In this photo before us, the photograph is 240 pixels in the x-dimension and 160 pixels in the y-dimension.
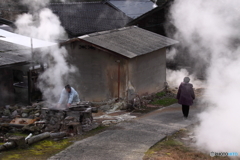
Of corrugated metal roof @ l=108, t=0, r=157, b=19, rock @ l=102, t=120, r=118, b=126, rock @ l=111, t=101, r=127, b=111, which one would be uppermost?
corrugated metal roof @ l=108, t=0, r=157, b=19

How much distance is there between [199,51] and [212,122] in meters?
9.28

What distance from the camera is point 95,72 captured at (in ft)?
44.2

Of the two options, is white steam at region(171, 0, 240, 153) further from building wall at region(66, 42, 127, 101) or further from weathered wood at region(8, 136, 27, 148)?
weathered wood at region(8, 136, 27, 148)

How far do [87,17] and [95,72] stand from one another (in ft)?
42.9

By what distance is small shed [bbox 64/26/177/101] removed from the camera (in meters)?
12.9

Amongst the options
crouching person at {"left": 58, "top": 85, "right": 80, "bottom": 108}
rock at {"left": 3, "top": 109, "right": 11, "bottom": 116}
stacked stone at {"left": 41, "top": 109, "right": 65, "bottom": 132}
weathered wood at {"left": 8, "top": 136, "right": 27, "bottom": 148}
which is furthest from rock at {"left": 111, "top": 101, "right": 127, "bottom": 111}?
weathered wood at {"left": 8, "top": 136, "right": 27, "bottom": 148}

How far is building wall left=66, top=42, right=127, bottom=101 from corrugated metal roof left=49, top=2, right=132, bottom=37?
31.3 ft

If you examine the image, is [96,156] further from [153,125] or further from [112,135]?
[153,125]

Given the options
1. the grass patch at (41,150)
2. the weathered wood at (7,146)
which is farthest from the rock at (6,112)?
the weathered wood at (7,146)

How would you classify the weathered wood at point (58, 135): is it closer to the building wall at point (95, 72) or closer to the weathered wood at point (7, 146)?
the weathered wood at point (7, 146)

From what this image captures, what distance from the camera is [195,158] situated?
7.11 metres

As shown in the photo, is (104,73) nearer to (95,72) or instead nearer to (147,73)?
(95,72)

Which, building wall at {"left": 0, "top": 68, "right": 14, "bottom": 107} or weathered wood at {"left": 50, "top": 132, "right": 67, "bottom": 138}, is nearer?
weathered wood at {"left": 50, "top": 132, "right": 67, "bottom": 138}

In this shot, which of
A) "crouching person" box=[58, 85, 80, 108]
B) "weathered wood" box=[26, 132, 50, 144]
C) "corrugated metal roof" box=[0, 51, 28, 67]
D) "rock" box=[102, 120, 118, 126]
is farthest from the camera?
"corrugated metal roof" box=[0, 51, 28, 67]
